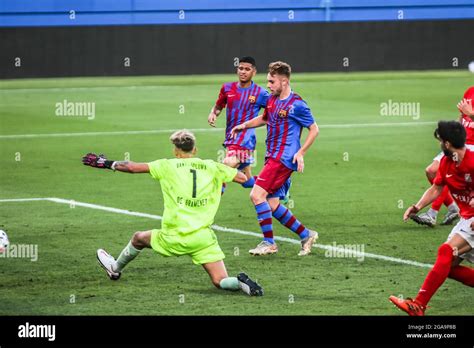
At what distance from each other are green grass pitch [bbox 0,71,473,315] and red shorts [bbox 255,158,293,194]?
81 centimetres

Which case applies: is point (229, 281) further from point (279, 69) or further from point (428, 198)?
point (279, 69)

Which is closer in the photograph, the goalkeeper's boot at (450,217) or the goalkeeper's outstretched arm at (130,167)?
the goalkeeper's outstretched arm at (130,167)

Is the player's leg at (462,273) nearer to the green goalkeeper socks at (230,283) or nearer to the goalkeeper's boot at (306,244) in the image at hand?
the green goalkeeper socks at (230,283)

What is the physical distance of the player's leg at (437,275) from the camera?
8867 mm

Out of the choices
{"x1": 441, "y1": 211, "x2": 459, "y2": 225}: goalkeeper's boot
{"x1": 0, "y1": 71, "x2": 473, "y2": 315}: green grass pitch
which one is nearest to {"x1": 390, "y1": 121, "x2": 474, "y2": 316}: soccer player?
{"x1": 0, "y1": 71, "x2": 473, "y2": 315}: green grass pitch

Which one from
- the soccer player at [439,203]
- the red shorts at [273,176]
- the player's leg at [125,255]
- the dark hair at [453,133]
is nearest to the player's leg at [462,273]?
the dark hair at [453,133]

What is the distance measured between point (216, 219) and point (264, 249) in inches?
95.6

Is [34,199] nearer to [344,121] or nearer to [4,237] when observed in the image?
[4,237]

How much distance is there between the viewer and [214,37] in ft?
135

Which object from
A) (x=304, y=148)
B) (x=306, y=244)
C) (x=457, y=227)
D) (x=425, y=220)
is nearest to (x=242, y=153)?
(x=304, y=148)

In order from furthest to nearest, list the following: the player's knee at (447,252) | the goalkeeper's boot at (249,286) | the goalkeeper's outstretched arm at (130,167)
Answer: the goalkeeper's boot at (249,286) → the goalkeeper's outstretched arm at (130,167) → the player's knee at (447,252)

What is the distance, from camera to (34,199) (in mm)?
15695

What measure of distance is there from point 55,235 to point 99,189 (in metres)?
3.82

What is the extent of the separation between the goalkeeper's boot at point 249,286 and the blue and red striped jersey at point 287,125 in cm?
236
